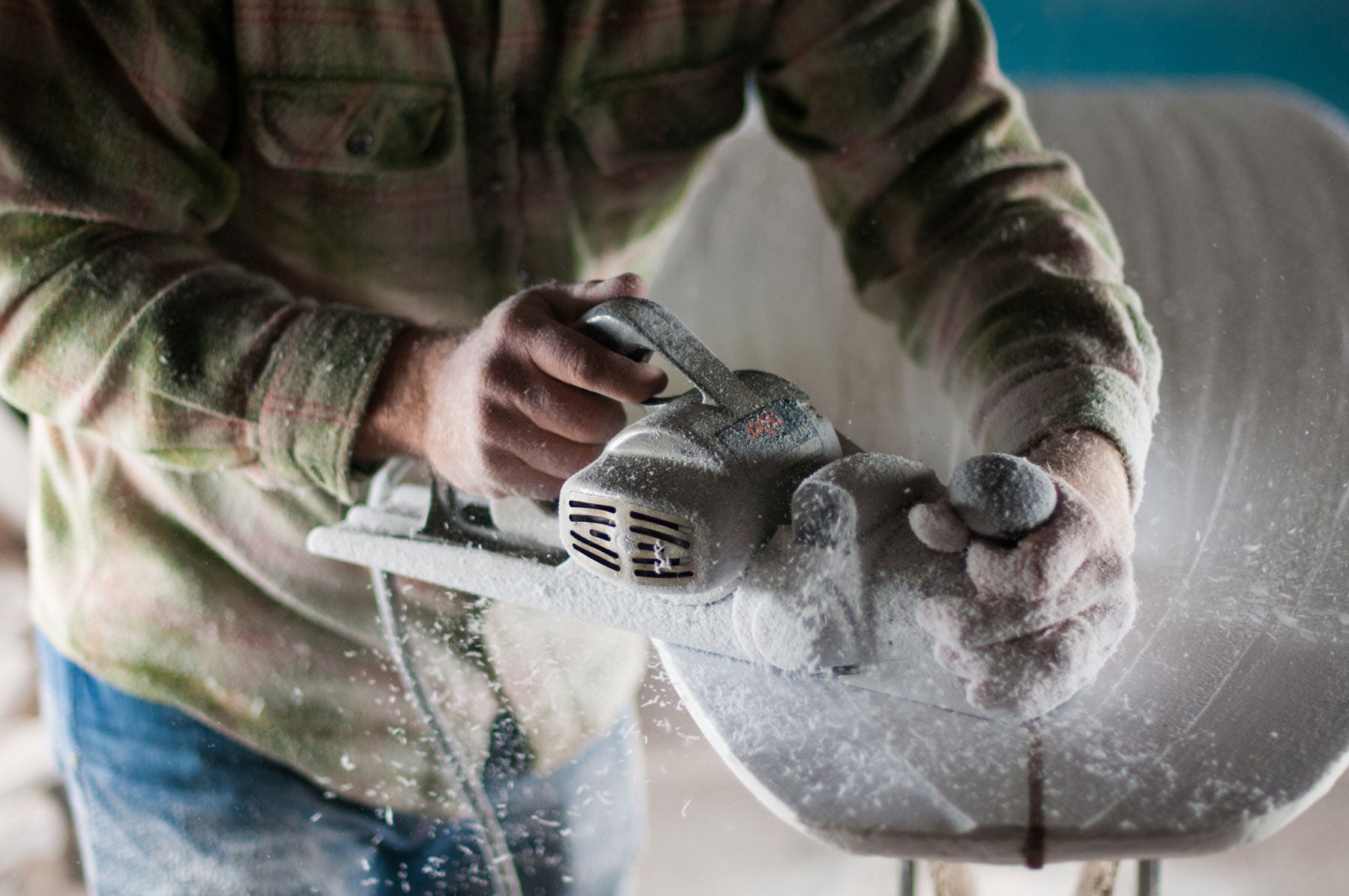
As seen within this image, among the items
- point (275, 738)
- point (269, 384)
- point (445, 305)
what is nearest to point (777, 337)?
point (445, 305)

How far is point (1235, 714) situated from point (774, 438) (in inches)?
9.8

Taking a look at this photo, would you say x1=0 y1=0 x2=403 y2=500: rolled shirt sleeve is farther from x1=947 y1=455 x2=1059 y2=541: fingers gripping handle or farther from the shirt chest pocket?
x1=947 y1=455 x2=1059 y2=541: fingers gripping handle

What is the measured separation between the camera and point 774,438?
1.48 ft

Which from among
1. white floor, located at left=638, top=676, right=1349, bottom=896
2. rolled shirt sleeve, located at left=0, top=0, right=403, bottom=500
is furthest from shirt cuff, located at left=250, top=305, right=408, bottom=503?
white floor, located at left=638, top=676, right=1349, bottom=896

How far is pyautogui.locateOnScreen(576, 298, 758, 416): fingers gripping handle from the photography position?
44 cm

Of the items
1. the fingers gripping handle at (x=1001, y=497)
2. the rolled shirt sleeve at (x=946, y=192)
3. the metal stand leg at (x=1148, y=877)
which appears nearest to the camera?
the fingers gripping handle at (x=1001, y=497)

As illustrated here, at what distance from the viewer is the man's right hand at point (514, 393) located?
18.3 inches

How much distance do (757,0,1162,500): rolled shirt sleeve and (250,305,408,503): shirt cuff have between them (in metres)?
0.39

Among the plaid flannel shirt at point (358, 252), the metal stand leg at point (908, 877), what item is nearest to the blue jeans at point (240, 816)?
the plaid flannel shirt at point (358, 252)

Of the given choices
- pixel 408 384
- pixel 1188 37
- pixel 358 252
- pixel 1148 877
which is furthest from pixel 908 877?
pixel 1188 37

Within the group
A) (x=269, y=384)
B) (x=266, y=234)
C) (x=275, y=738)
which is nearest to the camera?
(x=269, y=384)

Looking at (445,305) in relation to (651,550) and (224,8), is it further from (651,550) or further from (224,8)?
(651,550)

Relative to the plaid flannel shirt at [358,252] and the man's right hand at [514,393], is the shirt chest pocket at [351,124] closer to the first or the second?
the plaid flannel shirt at [358,252]

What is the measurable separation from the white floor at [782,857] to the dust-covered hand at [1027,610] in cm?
15
